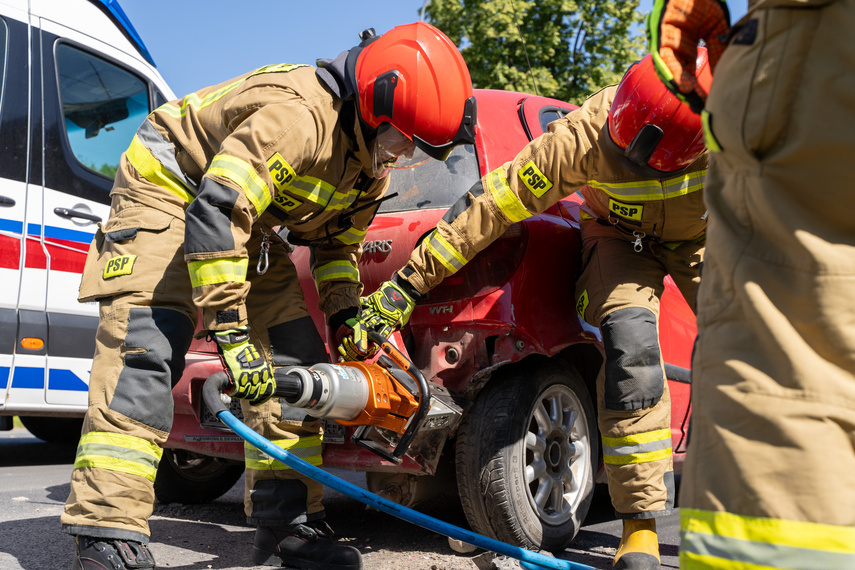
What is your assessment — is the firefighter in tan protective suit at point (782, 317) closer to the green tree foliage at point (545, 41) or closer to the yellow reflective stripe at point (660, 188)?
the yellow reflective stripe at point (660, 188)

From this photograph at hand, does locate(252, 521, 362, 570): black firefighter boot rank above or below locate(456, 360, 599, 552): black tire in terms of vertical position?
below

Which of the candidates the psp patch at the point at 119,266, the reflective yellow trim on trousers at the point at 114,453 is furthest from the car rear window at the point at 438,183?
the reflective yellow trim on trousers at the point at 114,453

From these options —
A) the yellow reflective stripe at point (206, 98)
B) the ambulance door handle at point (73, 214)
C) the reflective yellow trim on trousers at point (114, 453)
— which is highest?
the yellow reflective stripe at point (206, 98)

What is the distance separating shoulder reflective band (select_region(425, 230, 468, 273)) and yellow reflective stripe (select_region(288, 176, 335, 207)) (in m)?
0.42

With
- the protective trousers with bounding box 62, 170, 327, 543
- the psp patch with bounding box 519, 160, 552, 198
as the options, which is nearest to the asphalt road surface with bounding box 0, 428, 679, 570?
the protective trousers with bounding box 62, 170, 327, 543

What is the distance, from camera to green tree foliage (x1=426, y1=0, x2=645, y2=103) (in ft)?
44.8

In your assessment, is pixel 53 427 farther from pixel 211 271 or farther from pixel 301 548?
pixel 211 271

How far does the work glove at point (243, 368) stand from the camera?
2426 millimetres

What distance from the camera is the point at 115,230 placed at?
2.62 m

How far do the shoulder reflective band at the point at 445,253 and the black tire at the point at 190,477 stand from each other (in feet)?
5.45

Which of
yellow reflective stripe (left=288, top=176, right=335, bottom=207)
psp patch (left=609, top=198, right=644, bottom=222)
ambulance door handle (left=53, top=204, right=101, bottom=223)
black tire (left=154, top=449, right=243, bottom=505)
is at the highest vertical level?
yellow reflective stripe (left=288, top=176, right=335, bottom=207)

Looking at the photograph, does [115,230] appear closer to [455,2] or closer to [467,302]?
[467,302]

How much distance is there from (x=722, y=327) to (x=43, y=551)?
265 cm

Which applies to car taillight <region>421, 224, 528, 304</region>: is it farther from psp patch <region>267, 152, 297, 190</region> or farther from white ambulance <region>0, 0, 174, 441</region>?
white ambulance <region>0, 0, 174, 441</region>
